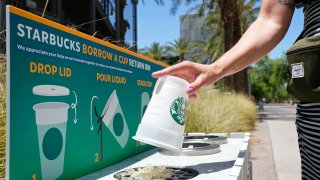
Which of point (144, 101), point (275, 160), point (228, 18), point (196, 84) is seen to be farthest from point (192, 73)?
point (228, 18)

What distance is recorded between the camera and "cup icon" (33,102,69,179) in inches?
65.3

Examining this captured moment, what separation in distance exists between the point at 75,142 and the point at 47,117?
252 mm

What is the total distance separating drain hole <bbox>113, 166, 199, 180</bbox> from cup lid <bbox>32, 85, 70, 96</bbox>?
0.49 metres

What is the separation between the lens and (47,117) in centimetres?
169

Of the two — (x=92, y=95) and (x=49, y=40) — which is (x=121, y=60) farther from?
(x=49, y=40)

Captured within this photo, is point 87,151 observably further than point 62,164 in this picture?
Yes

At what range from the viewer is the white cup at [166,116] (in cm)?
169

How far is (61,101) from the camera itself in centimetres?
178

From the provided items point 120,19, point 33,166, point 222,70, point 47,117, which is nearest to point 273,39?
point 222,70

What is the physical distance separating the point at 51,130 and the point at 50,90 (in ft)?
0.60

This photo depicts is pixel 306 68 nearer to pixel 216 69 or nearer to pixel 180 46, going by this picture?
pixel 216 69

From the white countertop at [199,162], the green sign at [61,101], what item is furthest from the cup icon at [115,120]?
the white countertop at [199,162]

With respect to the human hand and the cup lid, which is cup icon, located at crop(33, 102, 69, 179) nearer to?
the cup lid

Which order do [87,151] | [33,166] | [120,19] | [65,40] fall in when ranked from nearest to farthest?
[33,166] → [65,40] → [87,151] → [120,19]
